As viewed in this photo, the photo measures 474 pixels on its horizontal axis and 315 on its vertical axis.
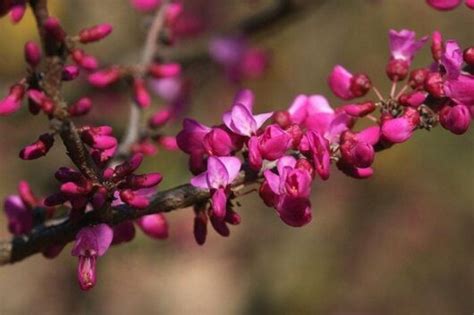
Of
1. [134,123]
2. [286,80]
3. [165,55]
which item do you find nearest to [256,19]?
[165,55]

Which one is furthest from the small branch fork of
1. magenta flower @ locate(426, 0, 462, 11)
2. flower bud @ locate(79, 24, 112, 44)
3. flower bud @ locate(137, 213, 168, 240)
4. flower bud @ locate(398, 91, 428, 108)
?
magenta flower @ locate(426, 0, 462, 11)

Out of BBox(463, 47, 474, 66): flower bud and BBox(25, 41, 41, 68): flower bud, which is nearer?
BBox(463, 47, 474, 66): flower bud

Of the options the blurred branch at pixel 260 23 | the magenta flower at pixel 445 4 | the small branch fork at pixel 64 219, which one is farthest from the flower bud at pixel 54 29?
the blurred branch at pixel 260 23

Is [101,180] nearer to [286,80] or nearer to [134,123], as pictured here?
[134,123]

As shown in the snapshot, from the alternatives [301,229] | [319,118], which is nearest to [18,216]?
[319,118]

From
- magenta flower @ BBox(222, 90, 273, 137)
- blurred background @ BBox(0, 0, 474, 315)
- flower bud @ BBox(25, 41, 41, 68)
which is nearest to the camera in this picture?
magenta flower @ BBox(222, 90, 273, 137)

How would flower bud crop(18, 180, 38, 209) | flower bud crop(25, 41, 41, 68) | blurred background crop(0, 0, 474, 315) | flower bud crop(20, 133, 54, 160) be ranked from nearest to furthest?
flower bud crop(20, 133, 54, 160), flower bud crop(25, 41, 41, 68), flower bud crop(18, 180, 38, 209), blurred background crop(0, 0, 474, 315)

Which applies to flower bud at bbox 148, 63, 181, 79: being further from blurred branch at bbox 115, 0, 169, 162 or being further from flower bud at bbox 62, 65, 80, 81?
flower bud at bbox 62, 65, 80, 81
